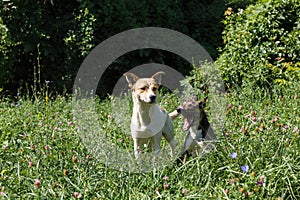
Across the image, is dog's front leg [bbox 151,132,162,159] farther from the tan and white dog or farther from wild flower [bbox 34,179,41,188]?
wild flower [bbox 34,179,41,188]

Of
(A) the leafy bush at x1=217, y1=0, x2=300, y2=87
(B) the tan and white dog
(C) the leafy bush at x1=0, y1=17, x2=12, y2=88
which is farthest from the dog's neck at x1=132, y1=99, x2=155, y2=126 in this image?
(C) the leafy bush at x1=0, y1=17, x2=12, y2=88

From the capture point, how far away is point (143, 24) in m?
9.39

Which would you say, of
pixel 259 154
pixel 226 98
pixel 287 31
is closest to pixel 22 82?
pixel 226 98

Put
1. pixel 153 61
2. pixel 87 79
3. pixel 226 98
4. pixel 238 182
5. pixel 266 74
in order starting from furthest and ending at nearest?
1. pixel 153 61
2. pixel 87 79
3. pixel 266 74
4. pixel 226 98
5. pixel 238 182

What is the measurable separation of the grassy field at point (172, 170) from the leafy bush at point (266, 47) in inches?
78.6

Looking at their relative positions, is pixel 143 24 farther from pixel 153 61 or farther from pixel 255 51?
pixel 255 51

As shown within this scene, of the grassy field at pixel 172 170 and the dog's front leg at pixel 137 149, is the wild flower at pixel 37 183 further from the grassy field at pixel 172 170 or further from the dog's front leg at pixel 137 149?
the dog's front leg at pixel 137 149

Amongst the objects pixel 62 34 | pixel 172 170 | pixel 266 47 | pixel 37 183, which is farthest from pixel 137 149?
pixel 62 34

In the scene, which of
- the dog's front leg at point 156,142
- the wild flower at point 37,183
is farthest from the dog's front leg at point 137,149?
the wild flower at point 37,183

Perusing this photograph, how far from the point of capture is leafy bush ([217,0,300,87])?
23.2 ft

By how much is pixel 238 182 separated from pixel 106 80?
6.29 meters

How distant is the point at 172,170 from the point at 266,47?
13.1 feet

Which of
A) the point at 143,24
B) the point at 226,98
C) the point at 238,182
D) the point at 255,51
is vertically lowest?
the point at 238,182

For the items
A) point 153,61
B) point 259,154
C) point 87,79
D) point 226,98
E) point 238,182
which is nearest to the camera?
point 238,182
